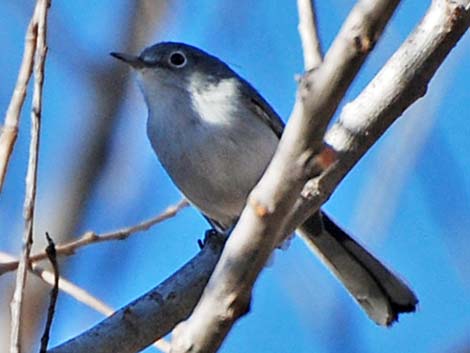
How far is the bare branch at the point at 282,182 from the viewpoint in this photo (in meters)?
0.94

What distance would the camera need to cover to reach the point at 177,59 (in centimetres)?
278

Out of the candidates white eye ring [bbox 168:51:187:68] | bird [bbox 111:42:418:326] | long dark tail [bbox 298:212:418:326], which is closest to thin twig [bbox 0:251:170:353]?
long dark tail [bbox 298:212:418:326]

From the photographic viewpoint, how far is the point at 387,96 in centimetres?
116

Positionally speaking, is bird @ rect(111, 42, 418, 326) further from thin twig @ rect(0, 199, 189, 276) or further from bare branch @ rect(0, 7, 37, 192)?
bare branch @ rect(0, 7, 37, 192)

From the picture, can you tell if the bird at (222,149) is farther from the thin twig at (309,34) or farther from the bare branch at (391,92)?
the bare branch at (391,92)

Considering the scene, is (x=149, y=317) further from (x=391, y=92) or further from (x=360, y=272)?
(x=360, y=272)

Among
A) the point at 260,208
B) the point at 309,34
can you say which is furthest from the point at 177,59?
the point at 260,208

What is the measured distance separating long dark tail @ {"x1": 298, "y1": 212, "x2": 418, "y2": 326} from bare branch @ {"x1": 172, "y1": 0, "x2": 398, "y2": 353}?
1025mm

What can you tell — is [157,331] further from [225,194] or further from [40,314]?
[225,194]

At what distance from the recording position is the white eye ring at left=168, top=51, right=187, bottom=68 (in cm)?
275

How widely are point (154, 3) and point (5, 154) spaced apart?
147 centimetres

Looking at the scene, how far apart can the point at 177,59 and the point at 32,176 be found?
1.67 meters

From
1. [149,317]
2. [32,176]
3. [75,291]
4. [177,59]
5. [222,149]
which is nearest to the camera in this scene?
[32,176]

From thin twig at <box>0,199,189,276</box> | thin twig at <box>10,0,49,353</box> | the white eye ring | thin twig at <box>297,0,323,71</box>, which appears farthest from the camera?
the white eye ring
